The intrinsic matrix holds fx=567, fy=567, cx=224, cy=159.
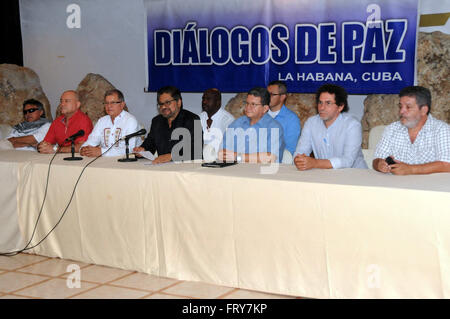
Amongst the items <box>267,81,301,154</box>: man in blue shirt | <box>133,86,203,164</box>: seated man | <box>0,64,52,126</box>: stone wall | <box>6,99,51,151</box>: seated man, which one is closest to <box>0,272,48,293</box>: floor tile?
<box>133,86,203,164</box>: seated man

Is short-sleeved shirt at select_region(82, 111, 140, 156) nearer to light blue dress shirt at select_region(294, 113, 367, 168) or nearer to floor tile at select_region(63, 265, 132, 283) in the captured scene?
floor tile at select_region(63, 265, 132, 283)

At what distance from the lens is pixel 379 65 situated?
16.7 ft

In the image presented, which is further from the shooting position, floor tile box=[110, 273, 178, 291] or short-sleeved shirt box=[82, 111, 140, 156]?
short-sleeved shirt box=[82, 111, 140, 156]

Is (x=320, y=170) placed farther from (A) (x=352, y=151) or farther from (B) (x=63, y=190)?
(B) (x=63, y=190)

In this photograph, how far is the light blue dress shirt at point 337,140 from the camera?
11.2 feet

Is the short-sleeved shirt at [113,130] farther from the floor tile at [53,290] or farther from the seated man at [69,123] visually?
the floor tile at [53,290]

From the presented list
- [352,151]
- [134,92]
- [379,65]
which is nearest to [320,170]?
[352,151]

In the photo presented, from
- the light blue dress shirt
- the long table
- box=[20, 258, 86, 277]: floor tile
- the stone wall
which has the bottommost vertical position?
box=[20, 258, 86, 277]: floor tile

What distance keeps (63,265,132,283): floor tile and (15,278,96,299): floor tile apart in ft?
0.27

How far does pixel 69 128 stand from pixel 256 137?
1668 mm

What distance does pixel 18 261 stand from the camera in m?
3.68

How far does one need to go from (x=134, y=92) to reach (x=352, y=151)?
3.99m

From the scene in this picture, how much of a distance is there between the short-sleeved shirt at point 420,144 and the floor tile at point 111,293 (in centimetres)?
155

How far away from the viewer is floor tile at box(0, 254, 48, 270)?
3581 millimetres
